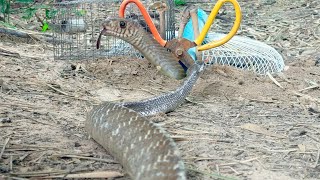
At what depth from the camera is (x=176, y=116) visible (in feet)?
16.5

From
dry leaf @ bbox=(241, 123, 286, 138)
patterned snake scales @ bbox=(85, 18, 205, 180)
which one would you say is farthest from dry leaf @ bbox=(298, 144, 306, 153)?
patterned snake scales @ bbox=(85, 18, 205, 180)

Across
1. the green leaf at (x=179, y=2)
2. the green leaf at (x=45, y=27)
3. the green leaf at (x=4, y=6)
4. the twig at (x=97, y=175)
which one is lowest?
the green leaf at (x=45, y=27)

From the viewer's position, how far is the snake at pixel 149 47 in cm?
594

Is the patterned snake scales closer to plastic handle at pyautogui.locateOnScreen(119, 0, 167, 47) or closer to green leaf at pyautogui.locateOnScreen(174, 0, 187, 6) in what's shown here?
plastic handle at pyautogui.locateOnScreen(119, 0, 167, 47)

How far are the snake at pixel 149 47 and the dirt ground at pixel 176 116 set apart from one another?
0.12 meters

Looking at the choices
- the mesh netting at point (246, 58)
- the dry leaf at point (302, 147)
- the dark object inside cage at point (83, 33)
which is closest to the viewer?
the dry leaf at point (302, 147)

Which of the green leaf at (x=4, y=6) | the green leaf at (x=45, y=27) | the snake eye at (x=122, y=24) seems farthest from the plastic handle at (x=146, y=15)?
the green leaf at (x=4, y=6)

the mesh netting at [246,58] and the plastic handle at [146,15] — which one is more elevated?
the plastic handle at [146,15]

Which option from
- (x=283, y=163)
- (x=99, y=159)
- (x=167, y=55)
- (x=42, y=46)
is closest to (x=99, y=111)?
(x=99, y=159)

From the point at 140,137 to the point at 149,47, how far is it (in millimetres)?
2584

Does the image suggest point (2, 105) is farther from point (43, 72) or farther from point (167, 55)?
point (167, 55)

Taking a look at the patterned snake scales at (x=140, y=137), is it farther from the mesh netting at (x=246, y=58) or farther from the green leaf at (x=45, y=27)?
the green leaf at (x=45, y=27)

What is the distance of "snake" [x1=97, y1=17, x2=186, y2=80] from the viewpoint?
5.94 meters

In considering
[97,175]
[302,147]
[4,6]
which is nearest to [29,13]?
[4,6]
